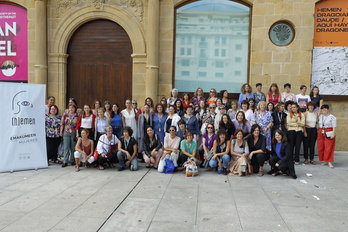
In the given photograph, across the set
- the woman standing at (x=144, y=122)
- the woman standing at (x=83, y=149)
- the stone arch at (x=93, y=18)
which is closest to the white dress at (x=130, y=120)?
the woman standing at (x=144, y=122)

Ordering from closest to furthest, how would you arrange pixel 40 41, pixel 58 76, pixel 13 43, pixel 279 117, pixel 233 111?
pixel 279 117 → pixel 233 111 → pixel 40 41 → pixel 58 76 → pixel 13 43

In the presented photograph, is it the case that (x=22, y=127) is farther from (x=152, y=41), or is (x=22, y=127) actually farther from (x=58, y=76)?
(x=152, y=41)

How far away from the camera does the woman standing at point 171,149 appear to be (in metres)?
7.42

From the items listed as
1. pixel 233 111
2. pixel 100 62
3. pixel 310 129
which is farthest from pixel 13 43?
pixel 310 129

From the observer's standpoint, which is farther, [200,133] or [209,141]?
[200,133]

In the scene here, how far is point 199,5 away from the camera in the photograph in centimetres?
1080

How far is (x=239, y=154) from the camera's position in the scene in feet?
23.9

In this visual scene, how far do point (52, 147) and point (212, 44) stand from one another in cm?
640

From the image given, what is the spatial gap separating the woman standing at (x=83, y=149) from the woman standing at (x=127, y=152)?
802 mm

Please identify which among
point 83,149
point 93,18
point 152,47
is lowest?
point 83,149

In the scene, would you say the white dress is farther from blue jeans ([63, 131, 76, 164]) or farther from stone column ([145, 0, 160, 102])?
stone column ([145, 0, 160, 102])

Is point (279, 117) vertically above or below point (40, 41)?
below

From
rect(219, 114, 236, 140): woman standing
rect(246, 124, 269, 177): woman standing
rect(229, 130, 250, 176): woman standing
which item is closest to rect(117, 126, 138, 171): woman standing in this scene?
rect(219, 114, 236, 140): woman standing

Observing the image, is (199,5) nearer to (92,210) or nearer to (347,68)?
(347,68)
